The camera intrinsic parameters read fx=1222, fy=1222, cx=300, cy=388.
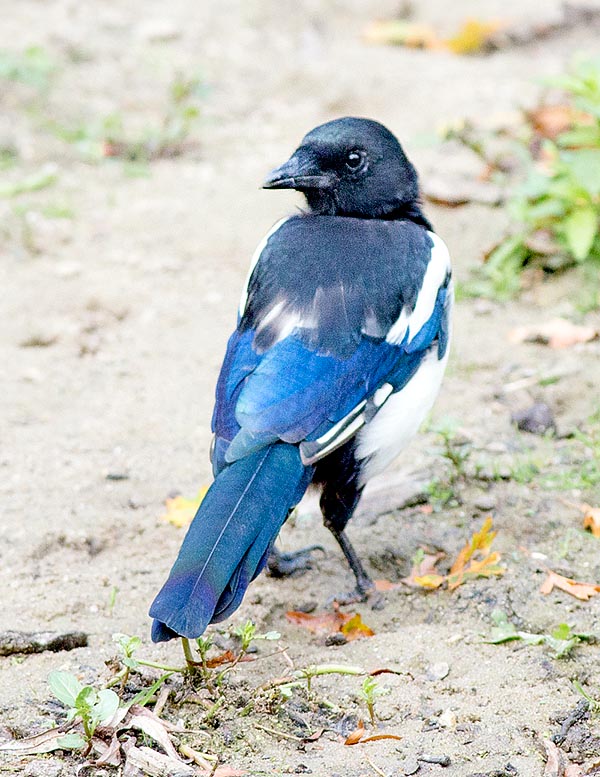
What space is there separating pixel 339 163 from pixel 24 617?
52.9 inches

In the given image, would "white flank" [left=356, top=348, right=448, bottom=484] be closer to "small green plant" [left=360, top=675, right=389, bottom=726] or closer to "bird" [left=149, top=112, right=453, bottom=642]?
"bird" [left=149, top=112, right=453, bottom=642]

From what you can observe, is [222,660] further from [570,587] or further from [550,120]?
[550,120]

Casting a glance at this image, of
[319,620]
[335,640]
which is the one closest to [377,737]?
[335,640]

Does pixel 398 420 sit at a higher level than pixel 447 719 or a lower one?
higher

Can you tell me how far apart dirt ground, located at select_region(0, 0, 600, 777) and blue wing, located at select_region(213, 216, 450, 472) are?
0.49 meters

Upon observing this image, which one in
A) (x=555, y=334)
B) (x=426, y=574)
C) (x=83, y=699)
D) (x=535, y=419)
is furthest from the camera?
(x=555, y=334)

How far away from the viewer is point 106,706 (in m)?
2.15

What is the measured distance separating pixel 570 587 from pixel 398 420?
56 centimetres

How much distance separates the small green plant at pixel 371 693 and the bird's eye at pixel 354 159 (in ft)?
4.33

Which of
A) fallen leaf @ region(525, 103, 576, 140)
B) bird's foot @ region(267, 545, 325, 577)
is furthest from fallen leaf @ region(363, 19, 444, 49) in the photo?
bird's foot @ region(267, 545, 325, 577)

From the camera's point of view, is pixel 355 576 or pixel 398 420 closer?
pixel 398 420

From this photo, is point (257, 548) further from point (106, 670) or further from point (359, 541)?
point (359, 541)

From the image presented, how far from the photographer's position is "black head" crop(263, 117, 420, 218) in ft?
10.0

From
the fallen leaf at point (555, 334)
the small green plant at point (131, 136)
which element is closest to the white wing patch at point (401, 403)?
the fallen leaf at point (555, 334)
